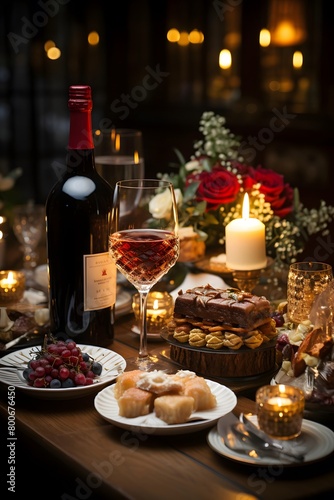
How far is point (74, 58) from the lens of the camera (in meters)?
5.66

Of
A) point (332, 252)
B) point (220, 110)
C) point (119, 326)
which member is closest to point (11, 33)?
point (220, 110)

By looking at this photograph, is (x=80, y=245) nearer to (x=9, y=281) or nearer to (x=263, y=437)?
(x=9, y=281)

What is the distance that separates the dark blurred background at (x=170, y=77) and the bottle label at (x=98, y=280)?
303cm

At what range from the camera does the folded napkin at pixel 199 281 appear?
192 centimetres

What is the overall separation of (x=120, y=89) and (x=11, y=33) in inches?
37.8

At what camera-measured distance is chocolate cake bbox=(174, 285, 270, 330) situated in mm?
1430

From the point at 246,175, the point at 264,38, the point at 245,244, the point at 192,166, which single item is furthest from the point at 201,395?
the point at 264,38

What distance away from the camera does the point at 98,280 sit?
1.57m

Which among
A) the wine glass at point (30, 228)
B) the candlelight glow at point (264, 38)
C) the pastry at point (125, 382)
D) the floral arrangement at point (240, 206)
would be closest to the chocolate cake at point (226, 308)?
the pastry at point (125, 382)

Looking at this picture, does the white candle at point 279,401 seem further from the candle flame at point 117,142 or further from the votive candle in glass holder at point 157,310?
the candle flame at point 117,142

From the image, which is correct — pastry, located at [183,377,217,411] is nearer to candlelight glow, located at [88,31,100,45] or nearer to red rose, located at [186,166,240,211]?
red rose, located at [186,166,240,211]

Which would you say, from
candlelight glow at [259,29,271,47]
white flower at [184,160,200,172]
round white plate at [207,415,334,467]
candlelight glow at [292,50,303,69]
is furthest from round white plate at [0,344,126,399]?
candlelight glow at [259,29,271,47]

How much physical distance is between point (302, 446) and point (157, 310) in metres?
0.64

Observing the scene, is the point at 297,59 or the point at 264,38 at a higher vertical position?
the point at 264,38
